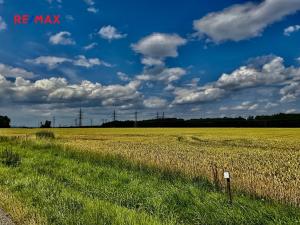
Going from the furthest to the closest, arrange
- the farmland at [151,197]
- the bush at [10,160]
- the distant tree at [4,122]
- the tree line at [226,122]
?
the distant tree at [4,122] → the tree line at [226,122] → the bush at [10,160] → the farmland at [151,197]

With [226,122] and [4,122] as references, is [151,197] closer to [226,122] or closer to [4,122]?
[226,122]

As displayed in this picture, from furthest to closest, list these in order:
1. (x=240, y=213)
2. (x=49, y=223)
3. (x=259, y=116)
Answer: (x=259, y=116) → (x=240, y=213) → (x=49, y=223)

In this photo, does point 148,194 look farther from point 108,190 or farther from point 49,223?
point 49,223

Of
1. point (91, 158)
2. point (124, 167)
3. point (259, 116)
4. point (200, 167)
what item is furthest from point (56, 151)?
point (259, 116)

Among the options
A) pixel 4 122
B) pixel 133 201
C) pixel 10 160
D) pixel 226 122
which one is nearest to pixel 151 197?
pixel 133 201

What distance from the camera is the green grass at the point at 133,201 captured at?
8.80 m

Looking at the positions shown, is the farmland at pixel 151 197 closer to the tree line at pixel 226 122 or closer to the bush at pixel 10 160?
the bush at pixel 10 160

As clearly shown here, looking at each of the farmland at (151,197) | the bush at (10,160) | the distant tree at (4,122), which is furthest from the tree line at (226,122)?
the farmland at (151,197)

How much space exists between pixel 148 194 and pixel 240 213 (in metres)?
3.88

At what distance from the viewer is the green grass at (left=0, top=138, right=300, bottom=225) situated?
28.9ft

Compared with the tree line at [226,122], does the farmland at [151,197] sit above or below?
below

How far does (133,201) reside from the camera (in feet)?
38.6

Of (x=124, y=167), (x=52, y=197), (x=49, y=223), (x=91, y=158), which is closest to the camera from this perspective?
(x=49, y=223)

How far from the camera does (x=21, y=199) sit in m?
11.1
